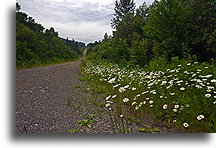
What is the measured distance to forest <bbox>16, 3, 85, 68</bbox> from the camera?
1.83m

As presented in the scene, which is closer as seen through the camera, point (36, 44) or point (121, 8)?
point (121, 8)

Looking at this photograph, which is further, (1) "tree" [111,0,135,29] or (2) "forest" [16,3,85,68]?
(1) "tree" [111,0,135,29]

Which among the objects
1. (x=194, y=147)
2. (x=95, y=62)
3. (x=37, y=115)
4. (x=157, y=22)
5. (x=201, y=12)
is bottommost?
(x=194, y=147)

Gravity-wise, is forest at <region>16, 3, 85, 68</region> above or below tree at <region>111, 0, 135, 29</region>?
below

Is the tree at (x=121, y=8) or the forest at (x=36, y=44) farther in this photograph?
the tree at (x=121, y=8)

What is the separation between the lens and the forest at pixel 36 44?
6.01 feet

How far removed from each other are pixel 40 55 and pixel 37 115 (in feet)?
5.03

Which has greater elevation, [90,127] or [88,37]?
[88,37]

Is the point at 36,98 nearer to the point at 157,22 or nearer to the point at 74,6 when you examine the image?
the point at 74,6

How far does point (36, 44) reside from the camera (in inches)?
106

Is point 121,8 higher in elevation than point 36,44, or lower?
higher

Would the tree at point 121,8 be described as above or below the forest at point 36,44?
above
